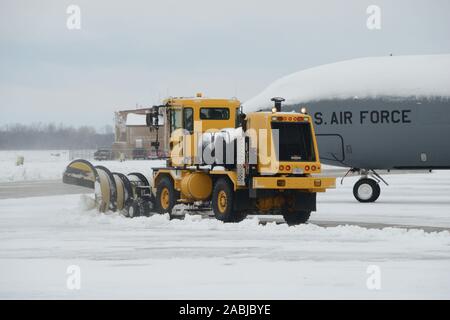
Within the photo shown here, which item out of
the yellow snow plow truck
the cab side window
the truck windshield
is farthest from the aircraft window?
the truck windshield

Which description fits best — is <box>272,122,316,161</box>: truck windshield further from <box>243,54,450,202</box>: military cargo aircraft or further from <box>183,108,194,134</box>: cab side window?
<box>243,54,450,202</box>: military cargo aircraft

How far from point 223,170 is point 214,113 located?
2.39 meters

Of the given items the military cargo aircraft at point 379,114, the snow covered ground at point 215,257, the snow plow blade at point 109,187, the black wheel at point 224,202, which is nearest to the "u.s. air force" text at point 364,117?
the military cargo aircraft at point 379,114

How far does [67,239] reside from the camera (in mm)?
19312

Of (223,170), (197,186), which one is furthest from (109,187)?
(223,170)

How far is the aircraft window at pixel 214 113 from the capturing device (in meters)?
24.5

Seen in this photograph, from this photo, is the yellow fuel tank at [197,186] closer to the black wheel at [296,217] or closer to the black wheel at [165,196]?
the black wheel at [165,196]

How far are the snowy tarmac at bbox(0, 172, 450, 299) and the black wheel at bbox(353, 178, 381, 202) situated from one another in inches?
252

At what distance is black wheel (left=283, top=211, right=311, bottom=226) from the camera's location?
23.2 m

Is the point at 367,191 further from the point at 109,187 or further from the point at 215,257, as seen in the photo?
the point at 215,257

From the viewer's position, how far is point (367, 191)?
33031 millimetres

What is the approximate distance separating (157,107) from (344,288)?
12.5 metres
